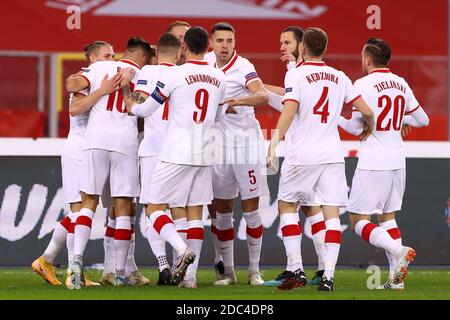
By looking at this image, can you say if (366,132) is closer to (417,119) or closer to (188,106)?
(417,119)

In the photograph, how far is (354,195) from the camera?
11.7 m

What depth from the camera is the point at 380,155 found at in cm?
1158

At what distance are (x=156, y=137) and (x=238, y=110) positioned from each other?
842mm

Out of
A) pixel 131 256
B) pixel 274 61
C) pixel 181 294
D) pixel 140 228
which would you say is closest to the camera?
pixel 181 294

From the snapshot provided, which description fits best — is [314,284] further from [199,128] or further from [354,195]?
[199,128]

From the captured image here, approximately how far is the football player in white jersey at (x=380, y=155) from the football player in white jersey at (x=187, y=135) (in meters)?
1.27

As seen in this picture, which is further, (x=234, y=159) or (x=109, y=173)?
(x=234, y=159)

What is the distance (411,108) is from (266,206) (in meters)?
3.37

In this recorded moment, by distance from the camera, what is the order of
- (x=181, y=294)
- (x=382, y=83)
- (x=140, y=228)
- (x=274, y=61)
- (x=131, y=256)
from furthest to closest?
(x=274, y=61) < (x=140, y=228) < (x=131, y=256) < (x=382, y=83) < (x=181, y=294)

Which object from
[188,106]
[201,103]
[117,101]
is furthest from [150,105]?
[117,101]

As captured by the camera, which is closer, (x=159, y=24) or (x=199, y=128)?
(x=199, y=128)

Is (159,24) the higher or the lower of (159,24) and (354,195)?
the higher

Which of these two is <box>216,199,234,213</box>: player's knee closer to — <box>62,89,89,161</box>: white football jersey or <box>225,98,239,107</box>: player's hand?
<box>225,98,239,107</box>: player's hand

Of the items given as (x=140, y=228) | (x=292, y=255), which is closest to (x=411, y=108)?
(x=292, y=255)
